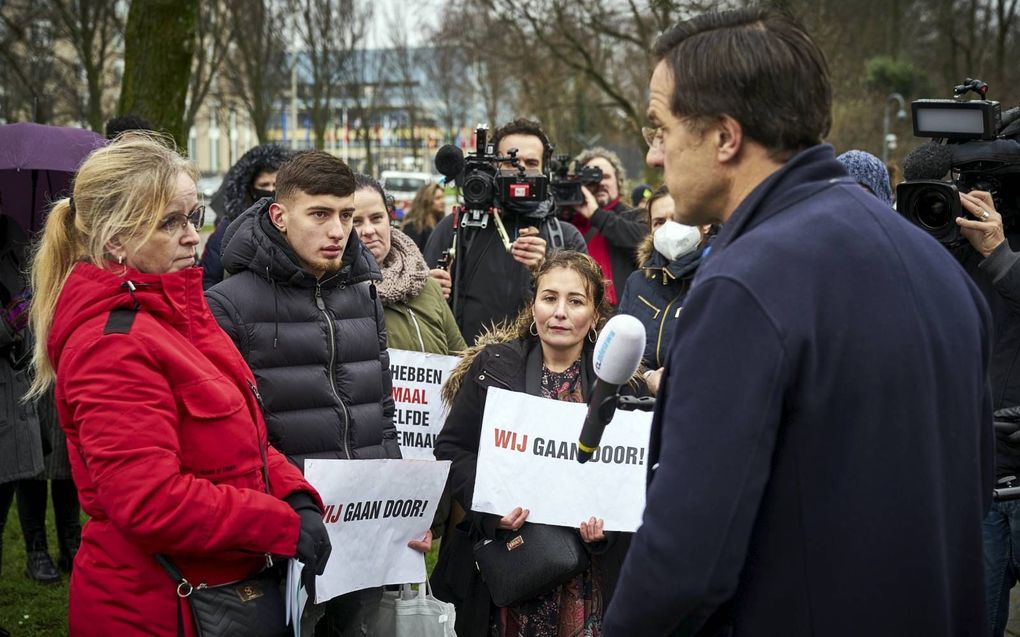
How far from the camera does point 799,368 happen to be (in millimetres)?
1850

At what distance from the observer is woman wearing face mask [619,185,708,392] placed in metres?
5.02

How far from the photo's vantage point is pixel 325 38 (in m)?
33.4

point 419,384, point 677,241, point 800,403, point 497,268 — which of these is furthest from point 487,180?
point 800,403

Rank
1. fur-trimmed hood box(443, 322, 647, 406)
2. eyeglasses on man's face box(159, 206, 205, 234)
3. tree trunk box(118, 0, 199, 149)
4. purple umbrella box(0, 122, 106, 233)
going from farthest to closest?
tree trunk box(118, 0, 199, 149), purple umbrella box(0, 122, 106, 233), fur-trimmed hood box(443, 322, 647, 406), eyeglasses on man's face box(159, 206, 205, 234)

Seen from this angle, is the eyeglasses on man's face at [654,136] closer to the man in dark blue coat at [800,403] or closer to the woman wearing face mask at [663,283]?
the man in dark blue coat at [800,403]

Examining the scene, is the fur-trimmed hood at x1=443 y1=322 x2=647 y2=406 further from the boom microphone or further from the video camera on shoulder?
the boom microphone

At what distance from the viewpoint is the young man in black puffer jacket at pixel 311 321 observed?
3.89 meters

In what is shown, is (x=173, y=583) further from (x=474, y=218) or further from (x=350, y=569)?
(x=474, y=218)

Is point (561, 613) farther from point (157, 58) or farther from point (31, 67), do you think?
point (31, 67)

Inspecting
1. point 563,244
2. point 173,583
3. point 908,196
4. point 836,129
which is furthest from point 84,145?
point 836,129

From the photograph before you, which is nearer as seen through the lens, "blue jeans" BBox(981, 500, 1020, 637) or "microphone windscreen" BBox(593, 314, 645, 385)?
"microphone windscreen" BBox(593, 314, 645, 385)

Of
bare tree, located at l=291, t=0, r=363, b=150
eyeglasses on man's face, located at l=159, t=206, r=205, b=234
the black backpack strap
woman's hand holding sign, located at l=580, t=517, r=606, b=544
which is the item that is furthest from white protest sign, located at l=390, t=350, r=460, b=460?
bare tree, located at l=291, t=0, r=363, b=150

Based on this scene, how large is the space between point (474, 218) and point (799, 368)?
4380mm

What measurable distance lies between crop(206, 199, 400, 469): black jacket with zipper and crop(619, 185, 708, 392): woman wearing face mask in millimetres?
1413
